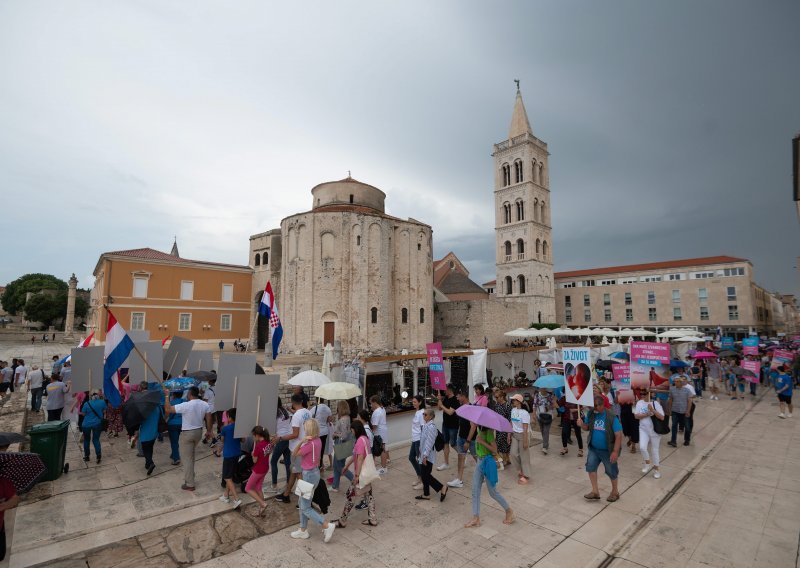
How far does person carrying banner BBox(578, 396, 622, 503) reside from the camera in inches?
Answer: 246

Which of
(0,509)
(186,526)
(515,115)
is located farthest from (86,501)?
(515,115)

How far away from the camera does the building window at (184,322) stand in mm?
32438

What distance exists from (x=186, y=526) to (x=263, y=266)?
110 ft

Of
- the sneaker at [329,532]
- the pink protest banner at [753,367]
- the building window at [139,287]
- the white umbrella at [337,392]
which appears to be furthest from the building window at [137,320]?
the pink protest banner at [753,367]

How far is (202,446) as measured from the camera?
9750 mm

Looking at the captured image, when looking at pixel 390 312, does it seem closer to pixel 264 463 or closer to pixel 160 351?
pixel 160 351

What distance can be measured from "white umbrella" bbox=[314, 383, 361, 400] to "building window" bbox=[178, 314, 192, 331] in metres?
29.4

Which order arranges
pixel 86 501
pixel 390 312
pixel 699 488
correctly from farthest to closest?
pixel 390 312 < pixel 699 488 < pixel 86 501

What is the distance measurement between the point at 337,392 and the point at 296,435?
6.02ft

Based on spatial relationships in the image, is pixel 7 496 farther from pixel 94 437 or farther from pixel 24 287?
pixel 24 287

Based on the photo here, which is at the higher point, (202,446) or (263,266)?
(263,266)

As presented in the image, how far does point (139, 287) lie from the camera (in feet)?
100

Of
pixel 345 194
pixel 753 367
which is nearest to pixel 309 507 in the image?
pixel 753 367

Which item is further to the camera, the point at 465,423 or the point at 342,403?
the point at 465,423
